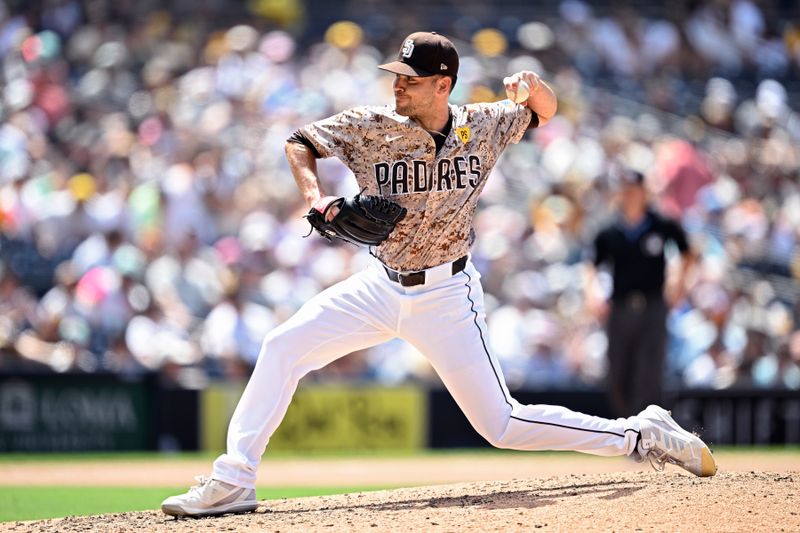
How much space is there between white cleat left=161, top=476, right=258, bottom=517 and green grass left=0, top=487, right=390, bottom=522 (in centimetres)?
149

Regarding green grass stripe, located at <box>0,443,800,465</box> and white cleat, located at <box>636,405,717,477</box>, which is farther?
green grass stripe, located at <box>0,443,800,465</box>

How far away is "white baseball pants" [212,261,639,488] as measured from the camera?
549 centimetres

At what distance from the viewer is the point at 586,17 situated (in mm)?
16266

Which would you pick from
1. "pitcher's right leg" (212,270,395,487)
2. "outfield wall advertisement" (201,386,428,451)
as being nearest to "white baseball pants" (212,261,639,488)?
"pitcher's right leg" (212,270,395,487)

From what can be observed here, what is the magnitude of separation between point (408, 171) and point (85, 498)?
136 inches

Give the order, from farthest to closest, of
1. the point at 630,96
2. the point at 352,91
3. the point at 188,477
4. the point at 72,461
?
the point at 630,96 < the point at 352,91 < the point at 72,461 < the point at 188,477

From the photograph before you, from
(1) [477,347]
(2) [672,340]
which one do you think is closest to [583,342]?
(2) [672,340]

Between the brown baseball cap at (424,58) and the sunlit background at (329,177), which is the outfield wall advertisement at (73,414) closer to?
the sunlit background at (329,177)

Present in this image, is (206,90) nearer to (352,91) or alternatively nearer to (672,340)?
(352,91)

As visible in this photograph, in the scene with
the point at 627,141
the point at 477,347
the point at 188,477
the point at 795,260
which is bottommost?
the point at 188,477

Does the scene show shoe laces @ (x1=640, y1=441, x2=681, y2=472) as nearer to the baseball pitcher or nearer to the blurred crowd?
the baseball pitcher

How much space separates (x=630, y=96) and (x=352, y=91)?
11.1 ft

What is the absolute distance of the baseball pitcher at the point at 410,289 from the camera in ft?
18.0

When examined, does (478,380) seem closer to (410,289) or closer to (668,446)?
(410,289)
